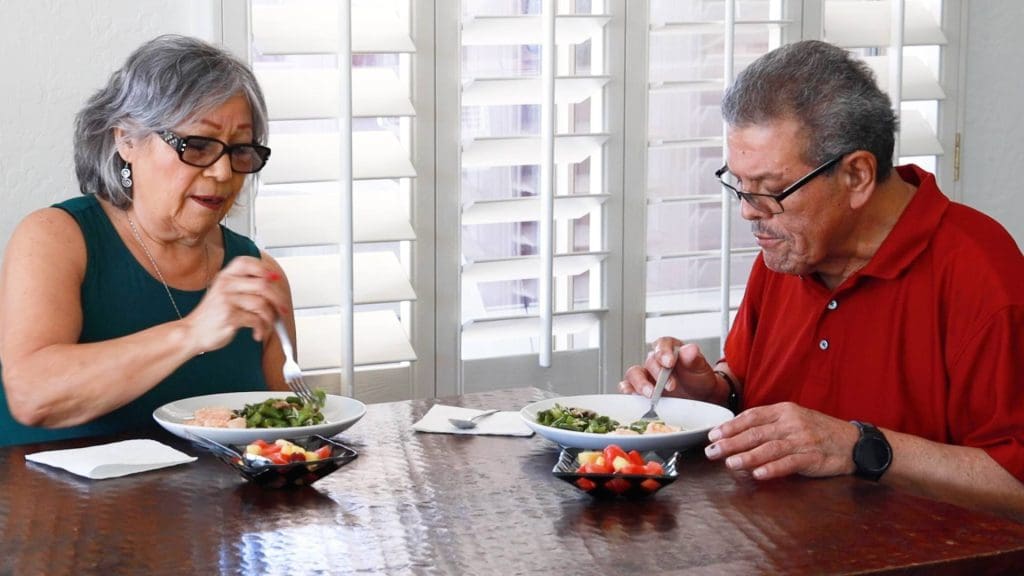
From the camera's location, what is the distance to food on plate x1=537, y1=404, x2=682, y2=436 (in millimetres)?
2047

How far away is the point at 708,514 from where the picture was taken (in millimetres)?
1778

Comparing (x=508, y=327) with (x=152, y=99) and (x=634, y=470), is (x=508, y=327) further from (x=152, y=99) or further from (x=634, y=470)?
(x=634, y=470)

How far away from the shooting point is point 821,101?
2.23 metres

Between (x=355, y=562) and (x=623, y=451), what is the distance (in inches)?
19.7

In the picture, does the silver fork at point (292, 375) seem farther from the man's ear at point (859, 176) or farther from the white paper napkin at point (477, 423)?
the man's ear at point (859, 176)

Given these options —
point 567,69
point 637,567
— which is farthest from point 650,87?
point 637,567

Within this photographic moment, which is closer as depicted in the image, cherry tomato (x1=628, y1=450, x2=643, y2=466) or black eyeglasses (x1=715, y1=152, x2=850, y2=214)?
cherry tomato (x1=628, y1=450, x2=643, y2=466)

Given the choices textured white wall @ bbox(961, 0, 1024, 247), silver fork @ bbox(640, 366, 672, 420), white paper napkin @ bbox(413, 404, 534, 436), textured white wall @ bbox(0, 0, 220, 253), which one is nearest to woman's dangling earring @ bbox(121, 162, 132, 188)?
textured white wall @ bbox(0, 0, 220, 253)

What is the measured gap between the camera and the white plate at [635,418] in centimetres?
198

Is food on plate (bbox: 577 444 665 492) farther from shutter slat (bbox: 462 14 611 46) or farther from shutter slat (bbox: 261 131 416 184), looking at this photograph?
shutter slat (bbox: 462 14 611 46)

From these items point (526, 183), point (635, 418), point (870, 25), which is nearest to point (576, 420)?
point (635, 418)

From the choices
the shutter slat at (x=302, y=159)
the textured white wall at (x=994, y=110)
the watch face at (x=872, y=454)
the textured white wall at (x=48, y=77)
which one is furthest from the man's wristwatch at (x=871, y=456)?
the textured white wall at (x=994, y=110)

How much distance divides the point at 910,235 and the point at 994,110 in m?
1.83

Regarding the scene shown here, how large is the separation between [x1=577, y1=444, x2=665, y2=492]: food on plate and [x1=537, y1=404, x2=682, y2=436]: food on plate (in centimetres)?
10
